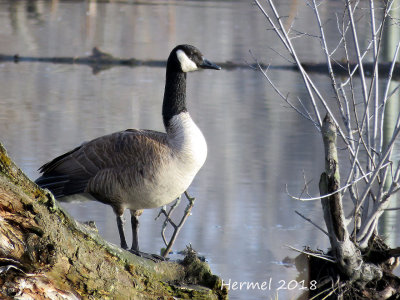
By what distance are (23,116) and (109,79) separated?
110 inches

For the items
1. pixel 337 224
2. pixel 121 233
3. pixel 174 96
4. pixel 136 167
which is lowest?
pixel 121 233

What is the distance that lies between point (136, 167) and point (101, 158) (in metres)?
0.27

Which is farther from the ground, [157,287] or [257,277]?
[157,287]

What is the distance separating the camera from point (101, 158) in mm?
4297

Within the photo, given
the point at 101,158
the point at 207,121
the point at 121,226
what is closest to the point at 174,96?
the point at 101,158

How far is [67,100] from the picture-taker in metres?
9.34

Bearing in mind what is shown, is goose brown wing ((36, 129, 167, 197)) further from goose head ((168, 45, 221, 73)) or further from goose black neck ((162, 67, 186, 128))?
goose head ((168, 45, 221, 73))

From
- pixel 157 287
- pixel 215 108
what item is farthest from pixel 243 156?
pixel 157 287

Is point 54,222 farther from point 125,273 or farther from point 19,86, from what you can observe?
point 19,86

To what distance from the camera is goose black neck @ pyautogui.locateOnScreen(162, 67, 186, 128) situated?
450 cm

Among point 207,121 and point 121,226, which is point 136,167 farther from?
point 207,121

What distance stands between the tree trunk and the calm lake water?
1.56 ft

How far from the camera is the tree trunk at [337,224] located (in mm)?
3623

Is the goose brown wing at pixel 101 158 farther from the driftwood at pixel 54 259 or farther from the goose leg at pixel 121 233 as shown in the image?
the driftwood at pixel 54 259
